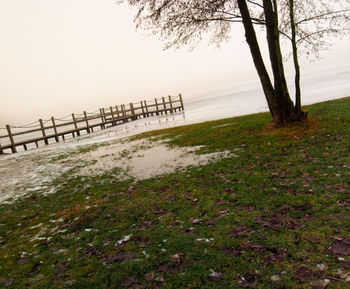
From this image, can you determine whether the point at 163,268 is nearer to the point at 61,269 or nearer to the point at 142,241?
the point at 142,241

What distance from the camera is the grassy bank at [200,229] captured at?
280 centimetres

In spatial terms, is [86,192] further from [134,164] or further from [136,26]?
[136,26]

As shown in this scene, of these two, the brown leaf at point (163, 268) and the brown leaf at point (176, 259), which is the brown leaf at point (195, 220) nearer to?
the brown leaf at point (176, 259)

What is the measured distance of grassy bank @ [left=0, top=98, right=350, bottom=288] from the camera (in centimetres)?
280

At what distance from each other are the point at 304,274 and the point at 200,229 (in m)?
1.49

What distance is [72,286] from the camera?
2979mm

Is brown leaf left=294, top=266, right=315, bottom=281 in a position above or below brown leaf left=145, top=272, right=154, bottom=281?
below

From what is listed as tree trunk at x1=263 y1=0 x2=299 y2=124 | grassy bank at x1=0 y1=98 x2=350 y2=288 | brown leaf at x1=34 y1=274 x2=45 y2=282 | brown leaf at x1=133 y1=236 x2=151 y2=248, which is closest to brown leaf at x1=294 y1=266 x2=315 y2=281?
grassy bank at x1=0 y1=98 x2=350 y2=288

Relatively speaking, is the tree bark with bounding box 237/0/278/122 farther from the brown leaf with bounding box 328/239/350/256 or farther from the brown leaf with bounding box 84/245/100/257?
the brown leaf with bounding box 84/245/100/257

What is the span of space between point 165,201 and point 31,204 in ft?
11.6

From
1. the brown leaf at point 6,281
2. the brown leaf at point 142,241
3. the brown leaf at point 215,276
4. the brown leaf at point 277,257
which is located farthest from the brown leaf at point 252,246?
the brown leaf at point 6,281

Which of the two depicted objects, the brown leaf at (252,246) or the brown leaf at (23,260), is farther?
the brown leaf at (23,260)

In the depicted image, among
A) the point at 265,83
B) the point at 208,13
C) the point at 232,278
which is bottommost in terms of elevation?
the point at 232,278

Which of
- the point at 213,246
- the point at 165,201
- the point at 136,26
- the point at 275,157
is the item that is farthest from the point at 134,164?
the point at 213,246
